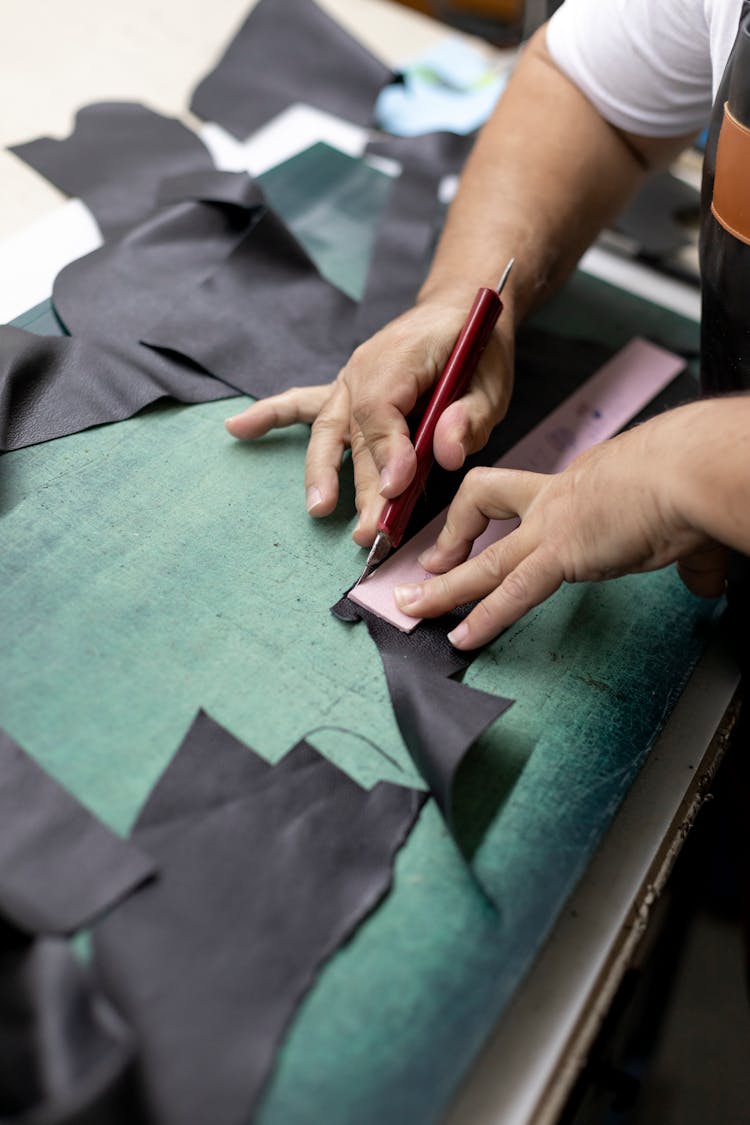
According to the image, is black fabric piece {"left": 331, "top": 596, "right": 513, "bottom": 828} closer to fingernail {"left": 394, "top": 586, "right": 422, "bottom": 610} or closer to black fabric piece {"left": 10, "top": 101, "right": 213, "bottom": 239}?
fingernail {"left": 394, "top": 586, "right": 422, "bottom": 610}

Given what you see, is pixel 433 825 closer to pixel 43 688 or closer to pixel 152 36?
pixel 43 688

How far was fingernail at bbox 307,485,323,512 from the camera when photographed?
2.93ft

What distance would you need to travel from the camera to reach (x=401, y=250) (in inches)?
Answer: 48.1

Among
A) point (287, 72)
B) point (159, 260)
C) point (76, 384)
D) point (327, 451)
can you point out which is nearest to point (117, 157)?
point (159, 260)

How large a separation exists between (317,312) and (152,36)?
75 cm

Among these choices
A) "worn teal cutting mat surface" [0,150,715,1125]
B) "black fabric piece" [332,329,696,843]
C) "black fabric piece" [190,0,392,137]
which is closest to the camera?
"worn teal cutting mat surface" [0,150,715,1125]

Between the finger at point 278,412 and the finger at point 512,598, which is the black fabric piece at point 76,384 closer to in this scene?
the finger at point 278,412

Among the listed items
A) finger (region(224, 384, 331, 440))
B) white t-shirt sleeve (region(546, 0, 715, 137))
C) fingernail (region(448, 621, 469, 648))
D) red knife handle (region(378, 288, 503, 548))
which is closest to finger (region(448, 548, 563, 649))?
fingernail (region(448, 621, 469, 648))

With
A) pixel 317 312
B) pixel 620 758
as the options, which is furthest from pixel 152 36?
pixel 620 758

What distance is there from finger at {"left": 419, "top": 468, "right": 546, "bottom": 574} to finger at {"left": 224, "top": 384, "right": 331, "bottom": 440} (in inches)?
8.0

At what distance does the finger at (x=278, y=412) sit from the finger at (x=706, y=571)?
400 mm

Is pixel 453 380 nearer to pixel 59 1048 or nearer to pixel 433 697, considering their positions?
pixel 433 697

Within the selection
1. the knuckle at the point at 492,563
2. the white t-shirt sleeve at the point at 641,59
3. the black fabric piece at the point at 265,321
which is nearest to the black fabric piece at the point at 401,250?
the black fabric piece at the point at 265,321

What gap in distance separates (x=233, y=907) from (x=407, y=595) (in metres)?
0.31
